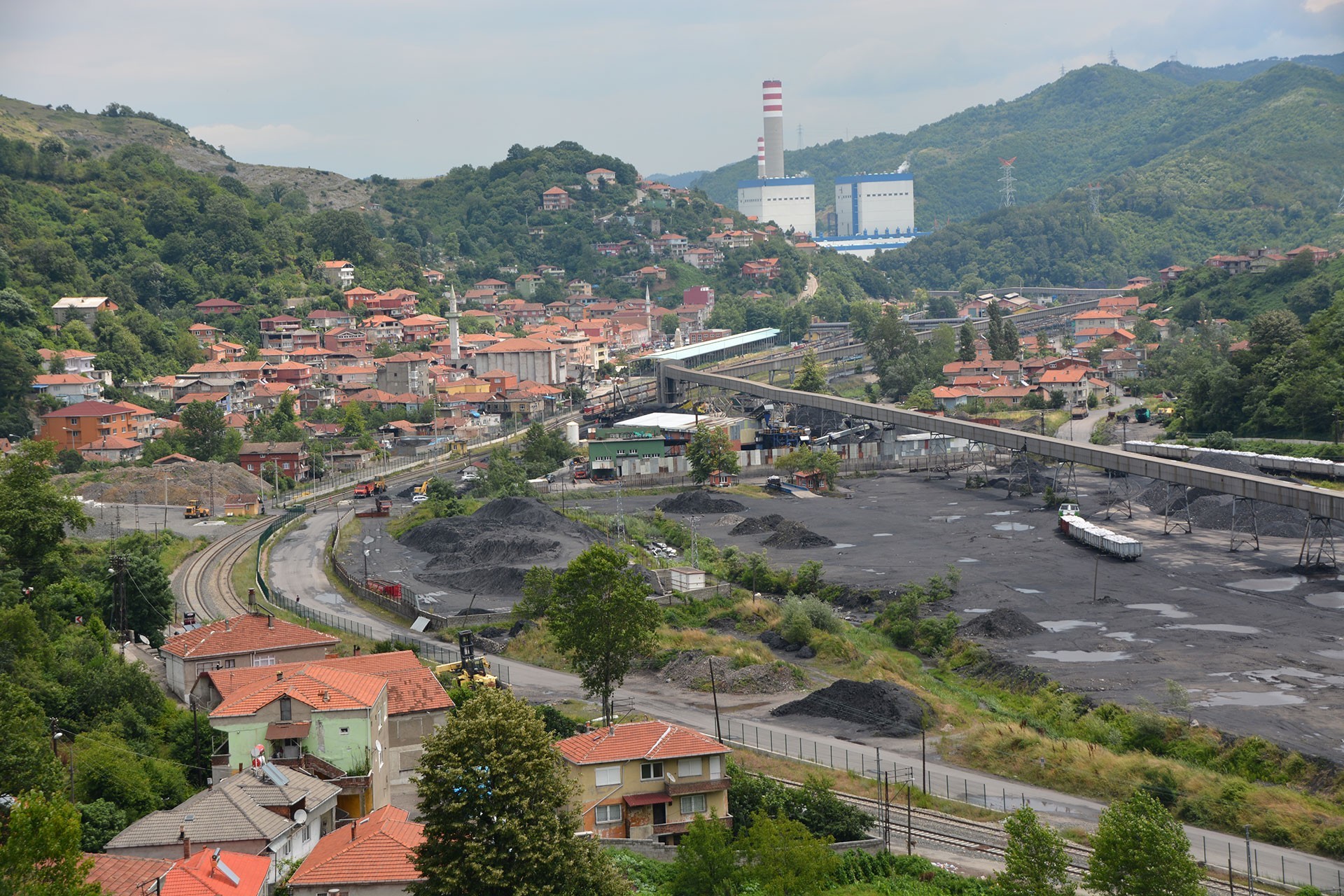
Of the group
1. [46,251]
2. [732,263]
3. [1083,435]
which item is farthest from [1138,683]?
[732,263]

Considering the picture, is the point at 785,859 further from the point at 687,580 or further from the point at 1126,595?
the point at 1126,595

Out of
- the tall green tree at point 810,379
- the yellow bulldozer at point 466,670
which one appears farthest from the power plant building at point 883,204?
the yellow bulldozer at point 466,670

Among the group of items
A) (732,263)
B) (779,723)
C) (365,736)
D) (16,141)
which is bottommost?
(779,723)

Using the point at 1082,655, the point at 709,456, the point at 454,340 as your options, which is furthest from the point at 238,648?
the point at 454,340

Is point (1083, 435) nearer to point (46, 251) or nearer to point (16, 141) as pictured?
point (46, 251)

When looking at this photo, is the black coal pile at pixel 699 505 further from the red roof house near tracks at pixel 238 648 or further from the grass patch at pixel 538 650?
the red roof house near tracks at pixel 238 648

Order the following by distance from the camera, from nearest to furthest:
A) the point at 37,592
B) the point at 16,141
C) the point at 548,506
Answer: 1. the point at 37,592
2. the point at 548,506
3. the point at 16,141
